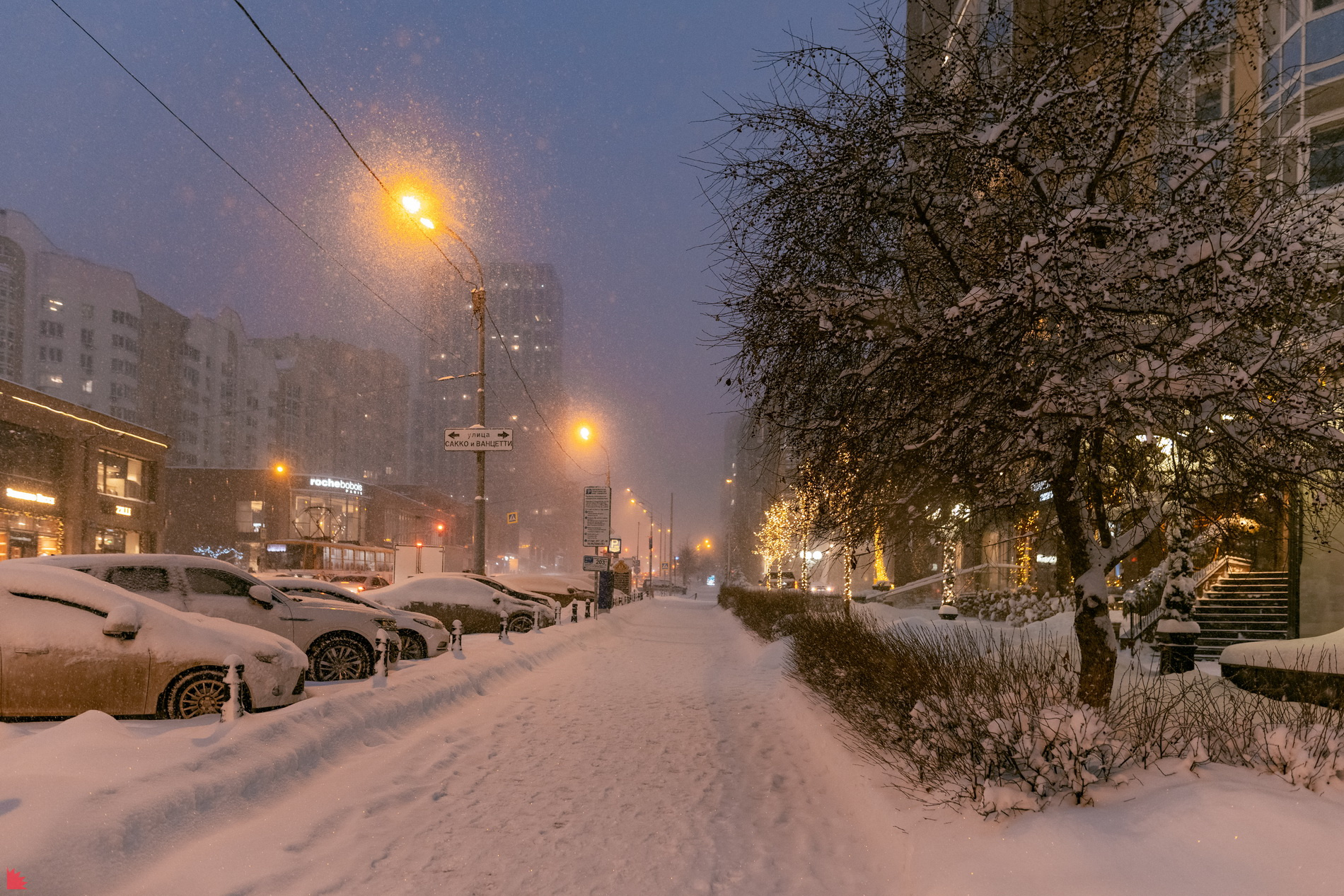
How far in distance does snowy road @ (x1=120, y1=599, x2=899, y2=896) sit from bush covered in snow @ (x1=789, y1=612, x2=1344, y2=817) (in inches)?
26.3

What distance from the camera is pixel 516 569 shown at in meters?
128

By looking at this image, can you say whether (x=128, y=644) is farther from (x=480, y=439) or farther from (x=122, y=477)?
(x=122, y=477)

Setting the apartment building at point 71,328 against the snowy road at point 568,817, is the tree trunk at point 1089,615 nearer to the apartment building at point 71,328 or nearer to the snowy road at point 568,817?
the snowy road at point 568,817

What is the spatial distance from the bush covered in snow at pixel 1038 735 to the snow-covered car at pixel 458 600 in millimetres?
13800

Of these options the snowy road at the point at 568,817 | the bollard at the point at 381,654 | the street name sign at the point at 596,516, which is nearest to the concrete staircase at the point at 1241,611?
the snowy road at the point at 568,817

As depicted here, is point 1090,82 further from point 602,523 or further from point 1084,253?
point 602,523

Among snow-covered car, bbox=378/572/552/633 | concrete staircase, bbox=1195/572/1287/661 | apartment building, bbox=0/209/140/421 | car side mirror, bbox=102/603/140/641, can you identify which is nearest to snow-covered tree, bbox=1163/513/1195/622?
concrete staircase, bbox=1195/572/1287/661

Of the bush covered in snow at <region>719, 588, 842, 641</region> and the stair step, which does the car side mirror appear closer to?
the bush covered in snow at <region>719, 588, 842, 641</region>

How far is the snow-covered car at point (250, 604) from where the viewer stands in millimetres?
9383

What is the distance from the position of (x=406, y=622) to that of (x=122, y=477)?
3990 cm

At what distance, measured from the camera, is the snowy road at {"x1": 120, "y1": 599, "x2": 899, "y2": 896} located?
486 centimetres

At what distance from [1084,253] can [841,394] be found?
7.88 ft

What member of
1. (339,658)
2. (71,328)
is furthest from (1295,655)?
(71,328)

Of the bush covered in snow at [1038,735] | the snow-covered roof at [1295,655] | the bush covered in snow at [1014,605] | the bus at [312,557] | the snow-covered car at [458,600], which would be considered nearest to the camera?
the bush covered in snow at [1038,735]
